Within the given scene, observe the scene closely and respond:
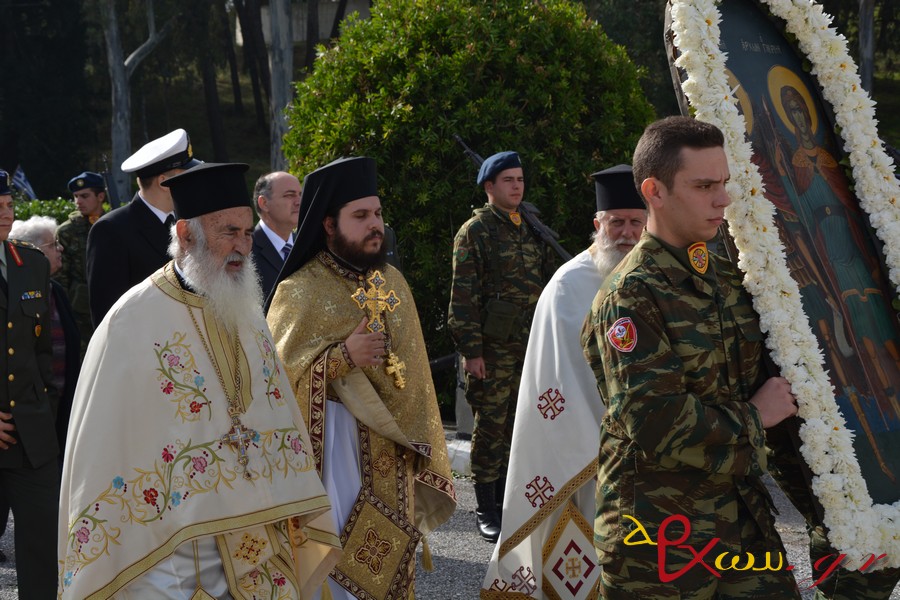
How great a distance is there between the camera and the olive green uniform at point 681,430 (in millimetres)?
3018

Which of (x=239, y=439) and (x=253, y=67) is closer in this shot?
(x=239, y=439)

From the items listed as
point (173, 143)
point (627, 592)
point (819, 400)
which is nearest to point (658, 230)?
point (819, 400)

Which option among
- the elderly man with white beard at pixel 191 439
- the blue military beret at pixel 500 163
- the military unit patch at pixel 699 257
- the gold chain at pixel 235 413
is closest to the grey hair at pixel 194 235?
the elderly man with white beard at pixel 191 439

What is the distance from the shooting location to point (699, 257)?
3.16m

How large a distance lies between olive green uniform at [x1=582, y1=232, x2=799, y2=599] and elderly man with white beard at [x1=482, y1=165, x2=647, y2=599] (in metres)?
1.73

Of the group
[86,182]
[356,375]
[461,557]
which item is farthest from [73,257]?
[356,375]

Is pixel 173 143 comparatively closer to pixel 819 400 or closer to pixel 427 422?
pixel 427 422

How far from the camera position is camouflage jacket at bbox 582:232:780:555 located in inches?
119

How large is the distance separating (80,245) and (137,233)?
4.10 meters

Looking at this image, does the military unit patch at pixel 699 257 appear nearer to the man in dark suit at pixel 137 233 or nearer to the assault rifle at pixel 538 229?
the man in dark suit at pixel 137 233

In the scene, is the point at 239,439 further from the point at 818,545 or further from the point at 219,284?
the point at 818,545

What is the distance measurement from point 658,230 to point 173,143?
276cm

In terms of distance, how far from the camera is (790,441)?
3434 mm

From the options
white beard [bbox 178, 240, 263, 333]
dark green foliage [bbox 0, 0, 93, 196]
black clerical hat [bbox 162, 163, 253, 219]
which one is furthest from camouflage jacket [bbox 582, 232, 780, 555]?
dark green foliage [bbox 0, 0, 93, 196]
